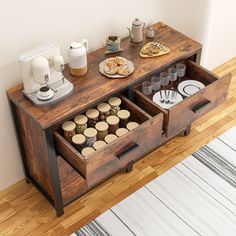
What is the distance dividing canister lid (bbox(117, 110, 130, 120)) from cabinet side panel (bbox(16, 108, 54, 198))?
0.34 meters

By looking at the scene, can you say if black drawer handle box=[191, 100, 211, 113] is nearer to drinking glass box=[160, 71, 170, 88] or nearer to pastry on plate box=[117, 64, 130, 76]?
drinking glass box=[160, 71, 170, 88]

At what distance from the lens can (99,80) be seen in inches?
78.8

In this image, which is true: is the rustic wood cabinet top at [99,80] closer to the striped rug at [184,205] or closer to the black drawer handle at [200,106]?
the black drawer handle at [200,106]

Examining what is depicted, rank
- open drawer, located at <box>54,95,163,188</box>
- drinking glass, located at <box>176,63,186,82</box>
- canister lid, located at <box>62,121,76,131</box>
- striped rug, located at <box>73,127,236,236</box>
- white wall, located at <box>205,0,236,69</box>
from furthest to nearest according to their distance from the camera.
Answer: white wall, located at <box>205,0,236,69</box>, drinking glass, located at <box>176,63,186,82</box>, striped rug, located at <box>73,127,236,236</box>, canister lid, located at <box>62,121,76,131</box>, open drawer, located at <box>54,95,163,188</box>

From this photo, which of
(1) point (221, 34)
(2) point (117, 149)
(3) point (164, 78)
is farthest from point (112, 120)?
(1) point (221, 34)

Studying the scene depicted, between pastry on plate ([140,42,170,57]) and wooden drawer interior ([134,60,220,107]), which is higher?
pastry on plate ([140,42,170,57])

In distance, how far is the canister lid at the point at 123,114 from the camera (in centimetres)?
200

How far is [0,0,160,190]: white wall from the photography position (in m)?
1.85

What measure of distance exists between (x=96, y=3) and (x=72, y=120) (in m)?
0.53

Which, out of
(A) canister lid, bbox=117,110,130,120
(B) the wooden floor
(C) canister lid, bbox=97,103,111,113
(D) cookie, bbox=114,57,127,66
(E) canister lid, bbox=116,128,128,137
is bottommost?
(B) the wooden floor

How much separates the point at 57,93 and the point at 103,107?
0.21 meters

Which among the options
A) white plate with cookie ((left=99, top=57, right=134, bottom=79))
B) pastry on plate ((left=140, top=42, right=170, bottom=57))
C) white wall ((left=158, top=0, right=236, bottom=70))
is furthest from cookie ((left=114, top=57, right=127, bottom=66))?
white wall ((left=158, top=0, right=236, bottom=70))

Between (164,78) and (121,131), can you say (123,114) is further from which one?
(164,78)

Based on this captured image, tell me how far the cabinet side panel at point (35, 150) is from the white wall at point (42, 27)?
0.08 m
